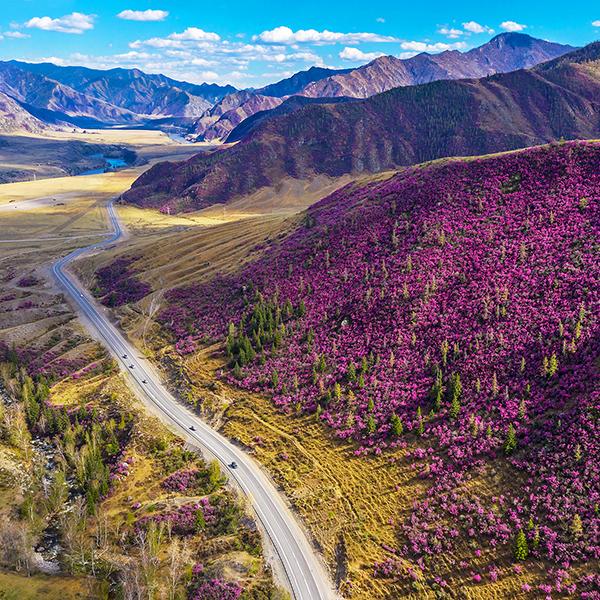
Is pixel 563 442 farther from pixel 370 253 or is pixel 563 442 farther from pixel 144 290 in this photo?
pixel 144 290

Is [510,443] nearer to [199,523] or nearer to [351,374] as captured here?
[351,374]

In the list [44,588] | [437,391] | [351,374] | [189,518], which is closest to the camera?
[44,588]

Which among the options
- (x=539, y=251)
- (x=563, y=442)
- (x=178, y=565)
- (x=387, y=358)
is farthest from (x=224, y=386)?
(x=539, y=251)

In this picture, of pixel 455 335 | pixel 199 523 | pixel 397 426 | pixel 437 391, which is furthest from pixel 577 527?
pixel 199 523

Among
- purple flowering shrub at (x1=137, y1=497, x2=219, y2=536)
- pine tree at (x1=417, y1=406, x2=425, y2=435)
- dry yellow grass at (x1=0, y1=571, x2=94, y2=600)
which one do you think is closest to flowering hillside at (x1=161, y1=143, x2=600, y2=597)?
pine tree at (x1=417, y1=406, x2=425, y2=435)

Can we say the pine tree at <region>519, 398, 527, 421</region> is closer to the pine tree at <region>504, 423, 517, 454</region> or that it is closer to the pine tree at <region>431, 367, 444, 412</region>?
the pine tree at <region>504, 423, 517, 454</region>
